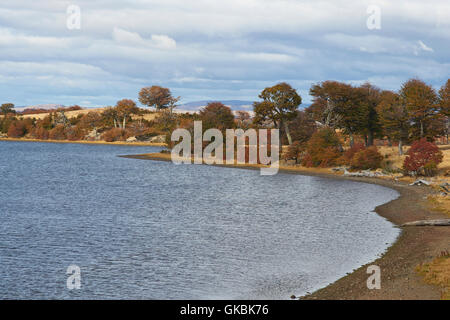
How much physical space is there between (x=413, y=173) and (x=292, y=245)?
40053 mm

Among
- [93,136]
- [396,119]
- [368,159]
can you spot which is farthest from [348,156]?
[93,136]

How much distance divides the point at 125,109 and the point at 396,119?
387 feet

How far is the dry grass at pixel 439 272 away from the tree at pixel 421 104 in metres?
57.3

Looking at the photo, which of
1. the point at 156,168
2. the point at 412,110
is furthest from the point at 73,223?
the point at 412,110

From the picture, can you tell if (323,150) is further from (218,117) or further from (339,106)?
(218,117)

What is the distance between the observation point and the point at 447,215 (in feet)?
115

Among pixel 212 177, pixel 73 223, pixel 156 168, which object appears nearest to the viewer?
pixel 73 223

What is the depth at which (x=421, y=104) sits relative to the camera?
75625mm

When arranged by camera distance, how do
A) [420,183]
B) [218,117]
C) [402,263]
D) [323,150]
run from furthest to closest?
[218,117] → [323,150] → [420,183] → [402,263]

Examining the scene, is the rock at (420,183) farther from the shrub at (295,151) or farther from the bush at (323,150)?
the shrub at (295,151)

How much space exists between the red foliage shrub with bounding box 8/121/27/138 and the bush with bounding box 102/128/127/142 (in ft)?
124

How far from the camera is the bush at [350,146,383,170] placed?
2835 inches

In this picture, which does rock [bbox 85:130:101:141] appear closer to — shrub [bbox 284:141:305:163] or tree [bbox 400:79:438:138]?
shrub [bbox 284:141:305:163]
